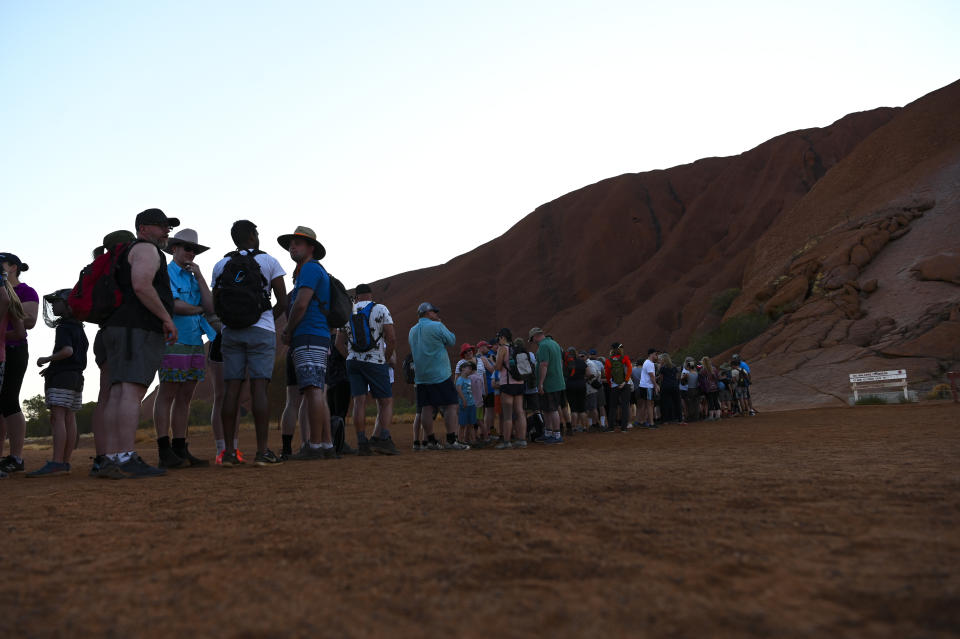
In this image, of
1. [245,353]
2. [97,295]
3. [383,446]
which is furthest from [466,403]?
[97,295]

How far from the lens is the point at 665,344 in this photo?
4866 centimetres

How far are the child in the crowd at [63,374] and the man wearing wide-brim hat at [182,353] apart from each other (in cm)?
82

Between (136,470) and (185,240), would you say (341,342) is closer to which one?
(185,240)

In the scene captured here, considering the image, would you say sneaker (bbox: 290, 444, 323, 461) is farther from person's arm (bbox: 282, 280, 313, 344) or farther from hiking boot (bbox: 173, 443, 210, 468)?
person's arm (bbox: 282, 280, 313, 344)

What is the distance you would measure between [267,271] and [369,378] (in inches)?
72.9

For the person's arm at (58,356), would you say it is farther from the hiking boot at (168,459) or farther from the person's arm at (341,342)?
the person's arm at (341,342)

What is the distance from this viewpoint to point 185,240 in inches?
249

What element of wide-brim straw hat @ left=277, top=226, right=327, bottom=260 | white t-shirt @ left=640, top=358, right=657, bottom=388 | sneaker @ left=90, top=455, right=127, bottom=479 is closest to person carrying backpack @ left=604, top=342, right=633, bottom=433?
white t-shirt @ left=640, top=358, right=657, bottom=388

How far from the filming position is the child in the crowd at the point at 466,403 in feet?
35.6

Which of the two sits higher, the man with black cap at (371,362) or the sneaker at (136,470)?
the man with black cap at (371,362)

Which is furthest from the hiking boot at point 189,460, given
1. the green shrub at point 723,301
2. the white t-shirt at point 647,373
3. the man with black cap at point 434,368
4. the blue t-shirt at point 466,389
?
the green shrub at point 723,301

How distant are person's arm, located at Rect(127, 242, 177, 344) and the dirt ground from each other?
1.36 m

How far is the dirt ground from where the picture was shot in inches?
69.4

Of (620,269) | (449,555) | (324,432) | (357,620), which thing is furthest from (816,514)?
(620,269)
